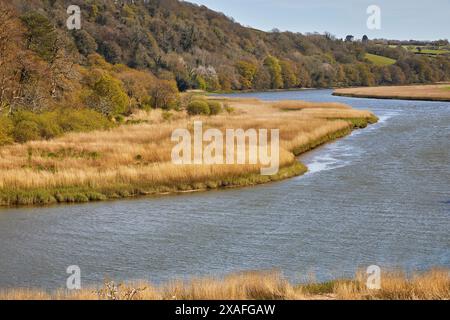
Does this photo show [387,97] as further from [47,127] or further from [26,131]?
[26,131]

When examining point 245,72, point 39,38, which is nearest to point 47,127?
point 39,38

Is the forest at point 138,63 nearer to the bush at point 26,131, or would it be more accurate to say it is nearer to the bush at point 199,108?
the bush at point 26,131

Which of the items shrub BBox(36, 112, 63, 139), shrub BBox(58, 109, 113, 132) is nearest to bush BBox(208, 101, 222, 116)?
shrub BBox(58, 109, 113, 132)

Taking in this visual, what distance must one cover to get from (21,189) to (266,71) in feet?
390

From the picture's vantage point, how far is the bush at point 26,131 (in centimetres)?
3338

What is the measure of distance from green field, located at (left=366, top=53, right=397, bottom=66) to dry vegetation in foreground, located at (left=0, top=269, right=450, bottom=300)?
159 metres

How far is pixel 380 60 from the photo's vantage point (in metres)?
173

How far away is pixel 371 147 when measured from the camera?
1517 inches

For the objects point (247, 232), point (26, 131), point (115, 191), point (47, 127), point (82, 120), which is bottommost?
point (247, 232)

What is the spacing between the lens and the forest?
3984cm

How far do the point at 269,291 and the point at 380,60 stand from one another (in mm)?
168545

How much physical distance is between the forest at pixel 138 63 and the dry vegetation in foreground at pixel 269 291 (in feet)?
70.0

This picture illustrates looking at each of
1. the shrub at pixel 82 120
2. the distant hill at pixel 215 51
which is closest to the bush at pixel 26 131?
the shrub at pixel 82 120
